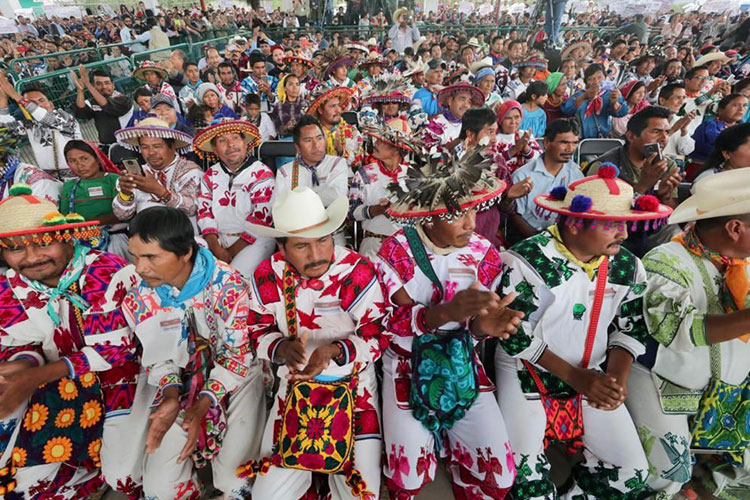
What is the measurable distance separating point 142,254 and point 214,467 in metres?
1.18

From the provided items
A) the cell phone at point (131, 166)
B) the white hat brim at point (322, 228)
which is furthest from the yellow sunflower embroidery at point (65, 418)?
the cell phone at point (131, 166)

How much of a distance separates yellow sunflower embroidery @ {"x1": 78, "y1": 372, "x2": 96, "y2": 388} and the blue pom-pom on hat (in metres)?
2.64

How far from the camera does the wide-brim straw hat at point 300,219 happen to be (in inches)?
75.9

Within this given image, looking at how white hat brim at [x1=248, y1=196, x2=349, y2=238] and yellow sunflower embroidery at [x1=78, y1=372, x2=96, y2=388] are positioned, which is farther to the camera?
yellow sunflower embroidery at [x1=78, y1=372, x2=96, y2=388]

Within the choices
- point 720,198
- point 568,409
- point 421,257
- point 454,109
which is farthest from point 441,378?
point 454,109

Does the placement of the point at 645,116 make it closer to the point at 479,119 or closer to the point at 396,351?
the point at 479,119

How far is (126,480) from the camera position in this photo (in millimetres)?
2023

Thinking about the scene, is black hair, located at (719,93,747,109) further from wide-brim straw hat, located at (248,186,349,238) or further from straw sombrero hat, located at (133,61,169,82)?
straw sombrero hat, located at (133,61,169,82)

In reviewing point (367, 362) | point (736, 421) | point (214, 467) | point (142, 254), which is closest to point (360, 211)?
point (367, 362)

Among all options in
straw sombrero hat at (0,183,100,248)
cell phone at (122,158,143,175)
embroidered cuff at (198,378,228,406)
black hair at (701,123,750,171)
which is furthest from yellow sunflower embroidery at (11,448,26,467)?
black hair at (701,123,750,171)

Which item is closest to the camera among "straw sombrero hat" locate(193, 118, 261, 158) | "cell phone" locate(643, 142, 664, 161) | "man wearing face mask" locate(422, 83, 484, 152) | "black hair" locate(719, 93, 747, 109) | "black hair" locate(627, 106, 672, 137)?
"cell phone" locate(643, 142, 664, 161)

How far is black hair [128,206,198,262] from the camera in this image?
73.2 inches

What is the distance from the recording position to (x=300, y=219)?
6.35 feet

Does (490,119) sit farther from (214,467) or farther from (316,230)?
(214,467)
